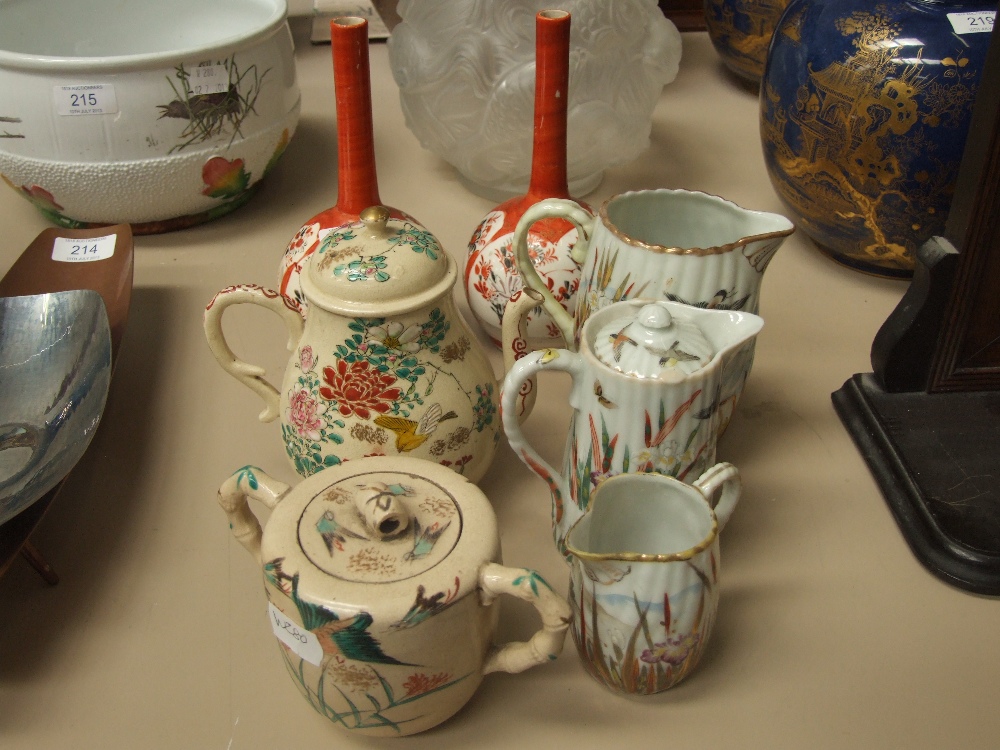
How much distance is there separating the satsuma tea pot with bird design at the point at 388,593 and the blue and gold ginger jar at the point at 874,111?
559 millimetres

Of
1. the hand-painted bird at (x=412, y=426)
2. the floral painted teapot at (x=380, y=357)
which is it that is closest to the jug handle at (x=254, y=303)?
the floral painted teapot at (x=380, y=357)

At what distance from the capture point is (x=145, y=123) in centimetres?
101

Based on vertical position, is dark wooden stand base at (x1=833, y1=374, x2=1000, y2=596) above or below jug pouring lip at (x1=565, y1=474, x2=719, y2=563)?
below

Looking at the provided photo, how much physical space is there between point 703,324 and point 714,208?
18 cm

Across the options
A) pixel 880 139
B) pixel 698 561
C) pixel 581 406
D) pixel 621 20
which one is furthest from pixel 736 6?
pixel 698 561

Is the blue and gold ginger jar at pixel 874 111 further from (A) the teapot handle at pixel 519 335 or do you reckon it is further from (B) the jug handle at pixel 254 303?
(B) the jug handle at pixel 254 303

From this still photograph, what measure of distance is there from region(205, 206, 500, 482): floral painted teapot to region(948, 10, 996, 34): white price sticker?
0.53m

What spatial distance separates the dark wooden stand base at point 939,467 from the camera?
710 millimetres

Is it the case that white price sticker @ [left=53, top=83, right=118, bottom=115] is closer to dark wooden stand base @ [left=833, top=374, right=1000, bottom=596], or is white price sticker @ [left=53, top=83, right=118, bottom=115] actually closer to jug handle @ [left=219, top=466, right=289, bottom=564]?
jug handle @ [left=219, top=466, right=289, bottom=564]

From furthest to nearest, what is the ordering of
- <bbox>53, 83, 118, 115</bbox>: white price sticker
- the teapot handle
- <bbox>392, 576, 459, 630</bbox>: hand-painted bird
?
<bbox>53, 83, 118, 115</bbox>: white price sticker → the teapot handle → <bbox>392, 576, 459, 630</bbox>: hand-painted bird

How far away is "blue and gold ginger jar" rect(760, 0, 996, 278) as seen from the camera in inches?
34.1

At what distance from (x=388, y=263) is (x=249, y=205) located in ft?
2.07

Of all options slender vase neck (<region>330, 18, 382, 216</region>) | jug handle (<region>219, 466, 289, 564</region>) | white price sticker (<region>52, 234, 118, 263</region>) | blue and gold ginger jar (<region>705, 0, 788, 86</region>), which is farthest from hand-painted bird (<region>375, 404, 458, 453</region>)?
blue and gold ginger jar (<region>705, 0, 788, 86</region>)

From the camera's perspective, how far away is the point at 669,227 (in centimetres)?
82
